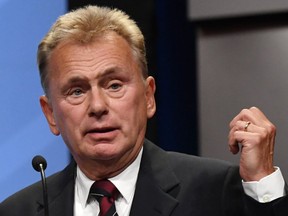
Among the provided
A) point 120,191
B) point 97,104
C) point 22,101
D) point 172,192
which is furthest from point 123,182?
point 22,101

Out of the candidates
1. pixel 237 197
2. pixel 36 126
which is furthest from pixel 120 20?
pixel 36 126

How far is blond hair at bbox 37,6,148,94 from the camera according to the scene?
2.20 meters

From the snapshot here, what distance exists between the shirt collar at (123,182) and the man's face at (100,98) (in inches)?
1.5

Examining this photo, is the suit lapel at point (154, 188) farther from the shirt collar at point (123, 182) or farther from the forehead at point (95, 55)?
the forehead at point (95, 55)

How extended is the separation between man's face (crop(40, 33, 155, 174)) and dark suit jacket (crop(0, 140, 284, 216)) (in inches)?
4.1

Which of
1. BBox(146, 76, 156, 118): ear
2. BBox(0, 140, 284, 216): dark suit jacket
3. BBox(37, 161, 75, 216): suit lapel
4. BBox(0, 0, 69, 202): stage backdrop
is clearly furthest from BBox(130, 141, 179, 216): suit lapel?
BBox(0, 0, 69, 202): stage backdrop

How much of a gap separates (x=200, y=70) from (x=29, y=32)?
33.1 inches

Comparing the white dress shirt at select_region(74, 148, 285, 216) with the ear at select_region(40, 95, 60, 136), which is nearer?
the white dress shirt at select_region(74, 148, 285, 216)

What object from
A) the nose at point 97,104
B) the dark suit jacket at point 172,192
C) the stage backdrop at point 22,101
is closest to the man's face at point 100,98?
the nose at point 97,104

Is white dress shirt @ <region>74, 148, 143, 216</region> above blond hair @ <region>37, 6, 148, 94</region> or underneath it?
underneath

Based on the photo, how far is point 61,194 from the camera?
7.65 ft

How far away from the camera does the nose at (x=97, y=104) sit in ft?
6.86

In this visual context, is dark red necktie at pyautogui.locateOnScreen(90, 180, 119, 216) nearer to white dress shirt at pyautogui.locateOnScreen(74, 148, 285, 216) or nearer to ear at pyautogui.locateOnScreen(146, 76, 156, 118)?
white dress shirt at pyautogui.locateOnScreen(74, 148, 285, 216)

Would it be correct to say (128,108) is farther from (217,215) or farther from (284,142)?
(284,142)
